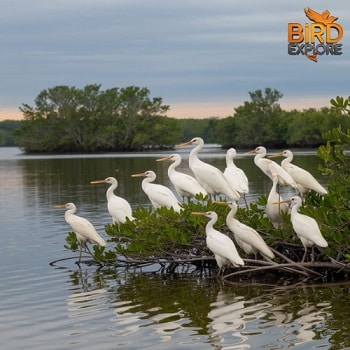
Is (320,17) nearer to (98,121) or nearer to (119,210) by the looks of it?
(119,210)

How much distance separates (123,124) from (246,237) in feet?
350

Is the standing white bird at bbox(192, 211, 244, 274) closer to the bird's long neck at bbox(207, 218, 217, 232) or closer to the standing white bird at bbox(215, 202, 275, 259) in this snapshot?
the bird's long neck at bbox(207, 218, 217, 232)

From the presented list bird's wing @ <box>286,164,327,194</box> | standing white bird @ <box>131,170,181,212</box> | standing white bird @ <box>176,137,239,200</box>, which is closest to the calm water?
standing white bird @ <box>131,170,181,212</box>

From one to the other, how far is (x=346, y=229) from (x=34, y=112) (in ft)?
370

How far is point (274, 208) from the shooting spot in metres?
14.0

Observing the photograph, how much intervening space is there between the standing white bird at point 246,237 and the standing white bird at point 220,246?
22 centimetres

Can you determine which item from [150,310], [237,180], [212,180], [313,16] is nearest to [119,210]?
[212,180]

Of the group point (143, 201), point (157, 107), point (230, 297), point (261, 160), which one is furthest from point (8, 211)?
point (157, 107)

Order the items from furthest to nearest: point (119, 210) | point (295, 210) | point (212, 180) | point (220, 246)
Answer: point (119, 210)
point (212, 180)
point (295, 210)
point (220, 246)

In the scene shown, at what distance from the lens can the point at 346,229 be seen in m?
12.8

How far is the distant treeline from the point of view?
11612 cm

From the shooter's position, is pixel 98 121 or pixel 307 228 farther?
pixel 98 121

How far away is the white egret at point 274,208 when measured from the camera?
13961 millimetres

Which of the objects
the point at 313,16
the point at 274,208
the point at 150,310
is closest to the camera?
the point at 150,310
